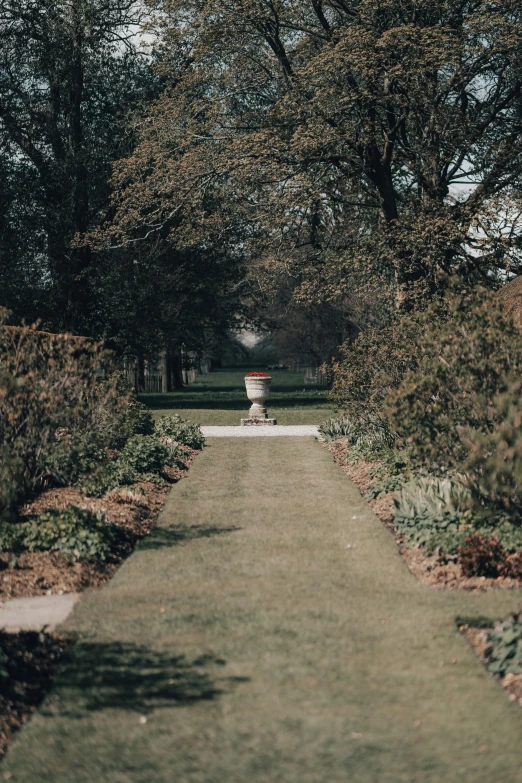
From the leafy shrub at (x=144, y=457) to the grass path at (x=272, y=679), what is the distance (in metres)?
3.79

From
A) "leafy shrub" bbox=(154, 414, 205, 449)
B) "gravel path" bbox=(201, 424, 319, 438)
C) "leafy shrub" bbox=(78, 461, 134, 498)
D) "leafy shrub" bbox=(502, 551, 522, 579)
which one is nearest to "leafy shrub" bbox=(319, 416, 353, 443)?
"gravel path" bbox=(201, 424, 319, 438)

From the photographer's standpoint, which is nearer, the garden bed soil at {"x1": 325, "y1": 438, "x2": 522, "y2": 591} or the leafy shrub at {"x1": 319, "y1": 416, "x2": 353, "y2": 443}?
the garden bed soil at {"x1": 325, "y1": 438, "x2": 522, "y2": 591}

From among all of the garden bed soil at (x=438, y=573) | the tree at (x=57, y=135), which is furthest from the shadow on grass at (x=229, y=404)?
the garden bed soil at (x=438, y=573)

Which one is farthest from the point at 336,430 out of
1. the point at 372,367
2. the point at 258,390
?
the point at 258,390

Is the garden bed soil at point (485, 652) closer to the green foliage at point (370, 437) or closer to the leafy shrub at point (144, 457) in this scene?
the leafy shrub at point (144, 457)

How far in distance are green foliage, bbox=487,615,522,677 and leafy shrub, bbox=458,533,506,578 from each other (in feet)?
5.30

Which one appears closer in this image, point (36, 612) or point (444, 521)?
point (36, 612)

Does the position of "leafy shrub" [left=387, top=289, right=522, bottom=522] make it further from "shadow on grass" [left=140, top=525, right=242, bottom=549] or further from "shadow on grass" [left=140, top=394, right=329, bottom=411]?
"shadow on grass" [left=140, top=394, right=329, bottom=411]

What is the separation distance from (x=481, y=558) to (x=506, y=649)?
199 cm

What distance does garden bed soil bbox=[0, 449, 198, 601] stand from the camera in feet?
22.5

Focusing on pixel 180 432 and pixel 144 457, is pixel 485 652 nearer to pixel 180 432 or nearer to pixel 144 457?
pixel 144 457

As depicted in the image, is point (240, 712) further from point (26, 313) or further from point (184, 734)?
point (26, 313)

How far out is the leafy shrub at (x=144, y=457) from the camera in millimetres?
12055

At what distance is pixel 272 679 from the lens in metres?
4.92
